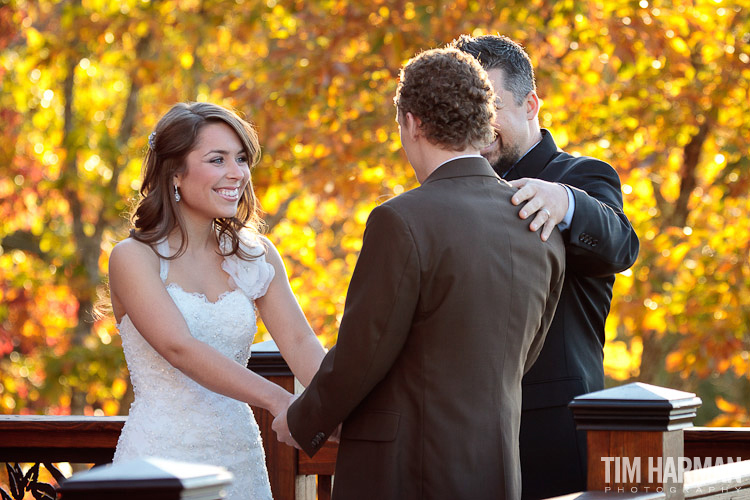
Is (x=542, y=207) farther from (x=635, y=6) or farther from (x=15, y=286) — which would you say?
(x=15, y=286)

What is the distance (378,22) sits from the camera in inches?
259

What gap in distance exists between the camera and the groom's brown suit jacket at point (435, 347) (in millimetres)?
2188

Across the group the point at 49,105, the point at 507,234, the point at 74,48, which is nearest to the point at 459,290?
the point at 507,234

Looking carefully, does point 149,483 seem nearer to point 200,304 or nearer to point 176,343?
point 176,343

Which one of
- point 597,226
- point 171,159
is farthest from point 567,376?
point 171,159

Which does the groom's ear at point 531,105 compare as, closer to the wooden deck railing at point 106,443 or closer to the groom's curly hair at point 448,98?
the groom's curly hair at point 448,98

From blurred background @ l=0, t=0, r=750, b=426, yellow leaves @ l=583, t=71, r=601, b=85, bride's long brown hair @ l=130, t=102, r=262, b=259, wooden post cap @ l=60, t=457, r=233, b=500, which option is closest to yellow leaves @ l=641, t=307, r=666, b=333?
blurred background @ l=0, t=0, r=750, b=426

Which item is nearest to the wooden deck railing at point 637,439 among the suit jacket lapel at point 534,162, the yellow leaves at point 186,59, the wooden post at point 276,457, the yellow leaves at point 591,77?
the suit jacket lapel at point 534,162

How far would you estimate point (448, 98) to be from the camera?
222 centimetres

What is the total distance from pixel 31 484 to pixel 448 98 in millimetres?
2142

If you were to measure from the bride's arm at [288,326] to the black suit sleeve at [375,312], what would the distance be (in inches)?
42.2

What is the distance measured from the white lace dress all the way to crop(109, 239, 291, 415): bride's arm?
0.32 ft

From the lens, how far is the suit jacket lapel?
10.0 ft

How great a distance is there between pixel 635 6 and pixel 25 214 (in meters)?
6.51
